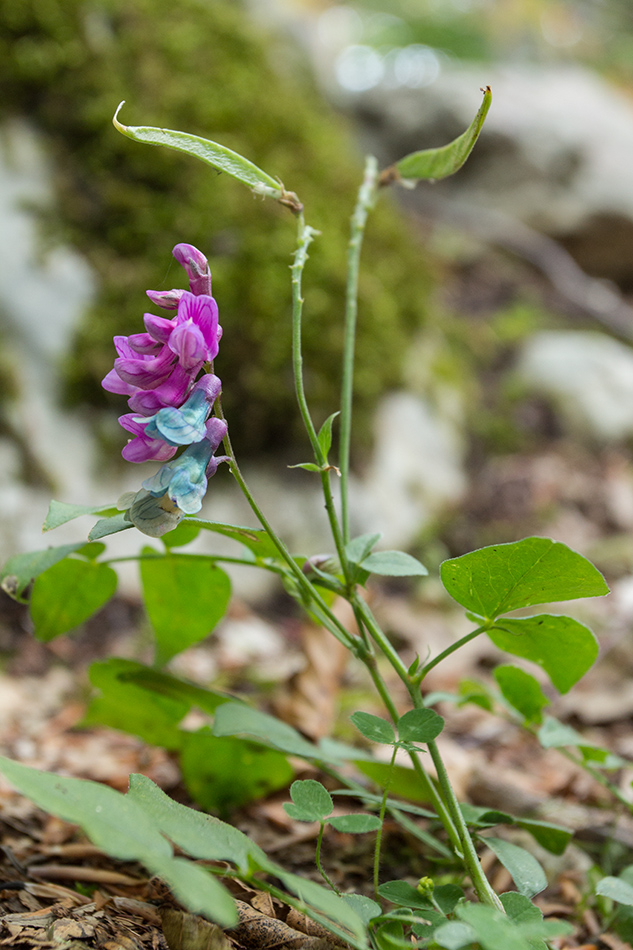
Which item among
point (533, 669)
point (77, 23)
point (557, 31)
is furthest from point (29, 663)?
point (557, 31)

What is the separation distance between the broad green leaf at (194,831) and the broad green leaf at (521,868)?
34 cm

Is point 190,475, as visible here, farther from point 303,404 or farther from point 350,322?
point 350,322

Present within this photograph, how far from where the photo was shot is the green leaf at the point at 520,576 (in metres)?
0.78

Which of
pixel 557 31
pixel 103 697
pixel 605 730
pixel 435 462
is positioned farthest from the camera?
pixel 557 31

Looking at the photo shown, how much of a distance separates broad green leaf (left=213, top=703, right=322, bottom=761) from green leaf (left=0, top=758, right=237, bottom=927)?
0.89 feet

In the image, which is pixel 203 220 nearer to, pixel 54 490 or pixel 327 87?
pixel 54 490

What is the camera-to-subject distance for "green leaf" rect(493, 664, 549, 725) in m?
1.05

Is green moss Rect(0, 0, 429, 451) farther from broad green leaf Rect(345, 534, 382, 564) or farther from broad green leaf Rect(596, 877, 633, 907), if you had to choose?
broad green leaf Rect(596, 877, 633, 907)

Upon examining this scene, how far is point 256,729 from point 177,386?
0.46 m

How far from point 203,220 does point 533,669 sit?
191 centimetres

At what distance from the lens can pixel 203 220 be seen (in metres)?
2.57

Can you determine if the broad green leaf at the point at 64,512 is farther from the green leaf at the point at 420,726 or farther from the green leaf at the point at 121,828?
the green leaf at the point at 420,726

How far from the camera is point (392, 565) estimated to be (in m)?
0.86

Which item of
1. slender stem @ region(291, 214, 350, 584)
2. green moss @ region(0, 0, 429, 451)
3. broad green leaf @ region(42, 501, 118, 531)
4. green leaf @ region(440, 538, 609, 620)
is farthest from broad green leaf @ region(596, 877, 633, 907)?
green moss @ region(0, 0, 429, 451)
